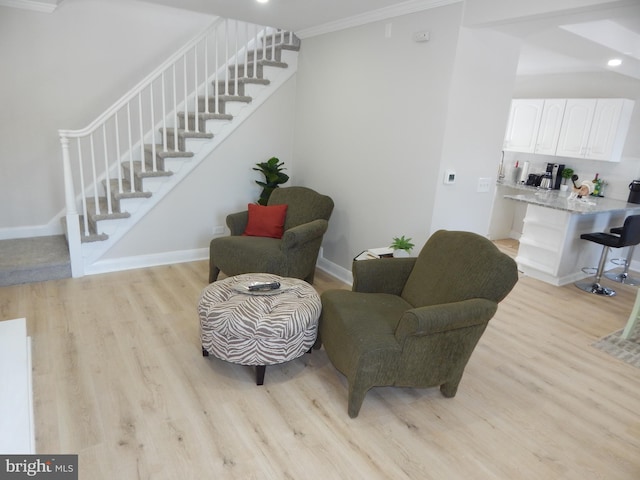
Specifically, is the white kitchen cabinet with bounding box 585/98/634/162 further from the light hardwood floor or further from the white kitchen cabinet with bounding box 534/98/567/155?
the light hardwood floor

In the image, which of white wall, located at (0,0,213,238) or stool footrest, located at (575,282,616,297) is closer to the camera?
white wall, located at (0,0,213,238)

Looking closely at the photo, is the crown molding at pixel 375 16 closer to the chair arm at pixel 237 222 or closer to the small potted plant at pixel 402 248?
the small potted plant at pixel 402 248

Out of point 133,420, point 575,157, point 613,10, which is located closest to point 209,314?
point 133,420

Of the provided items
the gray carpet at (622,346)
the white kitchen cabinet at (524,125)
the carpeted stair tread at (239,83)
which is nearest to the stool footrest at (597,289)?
the gray carpet at (622,346)

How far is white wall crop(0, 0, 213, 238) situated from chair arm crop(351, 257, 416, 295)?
341cm

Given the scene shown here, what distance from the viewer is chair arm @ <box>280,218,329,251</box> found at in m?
3.44

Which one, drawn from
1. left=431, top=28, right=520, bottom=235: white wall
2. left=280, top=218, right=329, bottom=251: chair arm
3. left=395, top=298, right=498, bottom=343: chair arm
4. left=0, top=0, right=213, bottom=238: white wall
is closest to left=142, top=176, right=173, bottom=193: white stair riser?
left=0, top=0, right=213, bottom=238: white wall

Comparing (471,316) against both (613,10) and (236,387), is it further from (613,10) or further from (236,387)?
(613,10)

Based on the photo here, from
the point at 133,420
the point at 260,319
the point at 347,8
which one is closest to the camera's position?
the point at 133,420

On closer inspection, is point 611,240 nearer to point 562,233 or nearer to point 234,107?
point 562,233

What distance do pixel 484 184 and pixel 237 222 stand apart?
224cm

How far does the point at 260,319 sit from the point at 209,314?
0.32m

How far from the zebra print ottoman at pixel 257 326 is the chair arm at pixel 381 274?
0.33 metres

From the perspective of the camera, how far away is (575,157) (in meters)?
5.50
